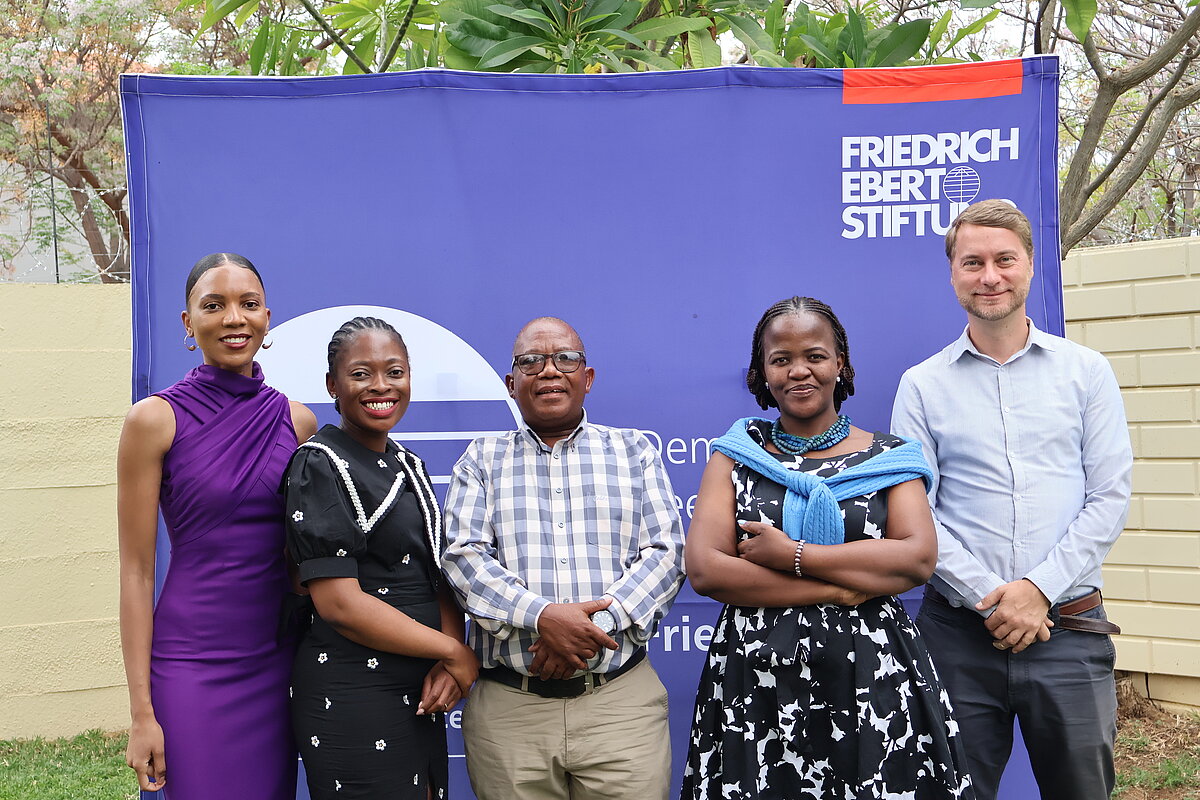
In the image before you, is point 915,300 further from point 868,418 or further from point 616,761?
point 616,761

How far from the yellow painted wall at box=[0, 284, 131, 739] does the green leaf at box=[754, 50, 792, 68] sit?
122 inches

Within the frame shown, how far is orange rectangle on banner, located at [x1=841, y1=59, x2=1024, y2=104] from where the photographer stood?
10.6 ft

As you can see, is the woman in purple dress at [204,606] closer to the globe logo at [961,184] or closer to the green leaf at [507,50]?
the green leaf at [507,50]

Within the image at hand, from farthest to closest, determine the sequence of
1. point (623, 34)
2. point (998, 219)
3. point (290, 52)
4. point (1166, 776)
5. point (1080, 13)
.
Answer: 1. point (1166, 776)
2. point (290, 52)
3. point (623, 34)
4. point (1080, 13)
5. point (998, 219)

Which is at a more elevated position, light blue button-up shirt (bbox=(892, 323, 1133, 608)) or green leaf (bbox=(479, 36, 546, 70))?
green leaf (bbox=(479, 36, 546, 70))

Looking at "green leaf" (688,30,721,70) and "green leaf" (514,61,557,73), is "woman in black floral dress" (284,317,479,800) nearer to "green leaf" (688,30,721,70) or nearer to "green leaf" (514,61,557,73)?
"green leaf" (514,61,557,73)

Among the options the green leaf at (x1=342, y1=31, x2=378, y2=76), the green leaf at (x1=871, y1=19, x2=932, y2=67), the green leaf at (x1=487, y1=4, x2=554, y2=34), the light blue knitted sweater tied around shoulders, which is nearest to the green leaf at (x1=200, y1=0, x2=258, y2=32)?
the green leaf at (x1=342, y1=31, x2=378, y2=76)

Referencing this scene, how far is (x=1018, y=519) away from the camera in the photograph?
2.63m

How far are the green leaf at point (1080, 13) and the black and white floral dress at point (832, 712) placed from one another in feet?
5.70

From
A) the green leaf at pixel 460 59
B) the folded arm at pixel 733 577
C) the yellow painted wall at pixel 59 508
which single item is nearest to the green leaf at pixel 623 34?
the green leaf at pixel 460 59

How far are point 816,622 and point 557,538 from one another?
2.03ft

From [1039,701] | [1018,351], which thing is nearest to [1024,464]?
[1018,351]

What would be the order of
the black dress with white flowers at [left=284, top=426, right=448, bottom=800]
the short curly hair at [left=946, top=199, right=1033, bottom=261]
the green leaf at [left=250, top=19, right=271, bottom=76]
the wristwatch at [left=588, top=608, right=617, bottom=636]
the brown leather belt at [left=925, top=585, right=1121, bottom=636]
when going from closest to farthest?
the black dress with white flowers at [left=284, top=426, right=448, bottom=800] → the wristwatch at [left=588, top=608, right=617, bottom=636] → the brown leather belt at [left=925, top=585, right=1121, bottom=636] → the short curly hair at [left=946, top=199, right=1033, bottom=261] → the green leaf at [left=250, top=19, right=271, bottom=76]

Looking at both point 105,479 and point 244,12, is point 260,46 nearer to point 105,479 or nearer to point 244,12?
point 244,12
